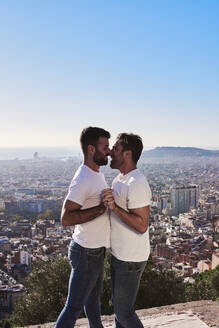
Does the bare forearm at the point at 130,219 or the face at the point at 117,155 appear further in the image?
the face at the point at 117,155

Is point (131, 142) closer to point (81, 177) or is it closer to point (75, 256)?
point (81, 177)

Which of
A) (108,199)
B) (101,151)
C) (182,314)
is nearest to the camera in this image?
(108,199)

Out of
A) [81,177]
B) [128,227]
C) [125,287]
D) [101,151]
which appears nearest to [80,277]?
[125,287]

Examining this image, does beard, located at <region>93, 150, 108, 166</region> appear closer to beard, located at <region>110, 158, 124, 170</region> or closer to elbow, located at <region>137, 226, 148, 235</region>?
beard, located at <region>110, 158, 124, 170</region>

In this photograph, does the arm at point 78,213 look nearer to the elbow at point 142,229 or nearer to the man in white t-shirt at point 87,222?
the man in white t-shirt at point 87,222

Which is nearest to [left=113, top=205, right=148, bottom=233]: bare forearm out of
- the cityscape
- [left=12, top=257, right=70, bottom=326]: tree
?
[left=12, top=257, right=70, bottom=326]: tree

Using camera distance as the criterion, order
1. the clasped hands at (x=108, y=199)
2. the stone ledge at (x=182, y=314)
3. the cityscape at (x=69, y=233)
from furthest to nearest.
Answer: the cityscape at (x=69, y=233), the stone ledge at (x=182, y=314), the clasped hands at (x=108, y=199)

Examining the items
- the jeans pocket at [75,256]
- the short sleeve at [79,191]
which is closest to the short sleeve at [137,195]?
the short sleeve at [79,191]
